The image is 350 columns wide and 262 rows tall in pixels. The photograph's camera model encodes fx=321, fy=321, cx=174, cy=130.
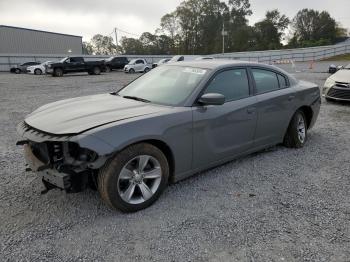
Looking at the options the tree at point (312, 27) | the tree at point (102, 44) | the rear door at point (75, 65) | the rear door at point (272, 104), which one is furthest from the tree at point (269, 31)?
the rear door at point (272, 104)

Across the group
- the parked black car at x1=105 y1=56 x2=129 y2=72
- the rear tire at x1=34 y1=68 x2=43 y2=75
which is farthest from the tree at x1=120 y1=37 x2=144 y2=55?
the rear tire at x1=34 y1=68 x2=43 y2=75

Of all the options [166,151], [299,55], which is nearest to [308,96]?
[166,151]

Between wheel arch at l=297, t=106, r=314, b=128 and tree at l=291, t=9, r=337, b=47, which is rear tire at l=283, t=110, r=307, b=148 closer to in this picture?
wheel arch at l=297, t=106, r=314, b=128

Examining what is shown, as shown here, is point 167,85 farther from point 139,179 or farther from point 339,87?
point 339,87

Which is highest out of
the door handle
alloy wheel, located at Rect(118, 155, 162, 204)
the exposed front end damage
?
the door handle

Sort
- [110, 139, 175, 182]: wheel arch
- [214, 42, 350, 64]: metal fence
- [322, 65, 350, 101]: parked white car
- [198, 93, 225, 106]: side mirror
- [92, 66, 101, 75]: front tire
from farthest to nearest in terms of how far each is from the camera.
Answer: [214, 42, 350, 64]: metal fence, [92, 66, 101, 75]: front tire, [322, 65, 350, 101]: parked white car, [198, 93, 225, 106]: side mirror, [110, 139, 175, 182]: wheel arch

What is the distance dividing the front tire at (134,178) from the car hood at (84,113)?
40 cm

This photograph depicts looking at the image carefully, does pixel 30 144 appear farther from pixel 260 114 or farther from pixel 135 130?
pixel 260 114

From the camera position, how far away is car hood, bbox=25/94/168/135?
3137 millimetres

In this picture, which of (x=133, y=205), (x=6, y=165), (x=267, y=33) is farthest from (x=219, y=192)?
(x=267, y=33)

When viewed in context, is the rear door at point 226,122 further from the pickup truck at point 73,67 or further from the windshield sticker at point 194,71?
the pickup truck at point 73,67

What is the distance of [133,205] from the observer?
3303 millimetres

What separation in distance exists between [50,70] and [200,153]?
23827 millimetres

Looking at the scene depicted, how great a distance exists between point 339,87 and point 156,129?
26.2 feet
